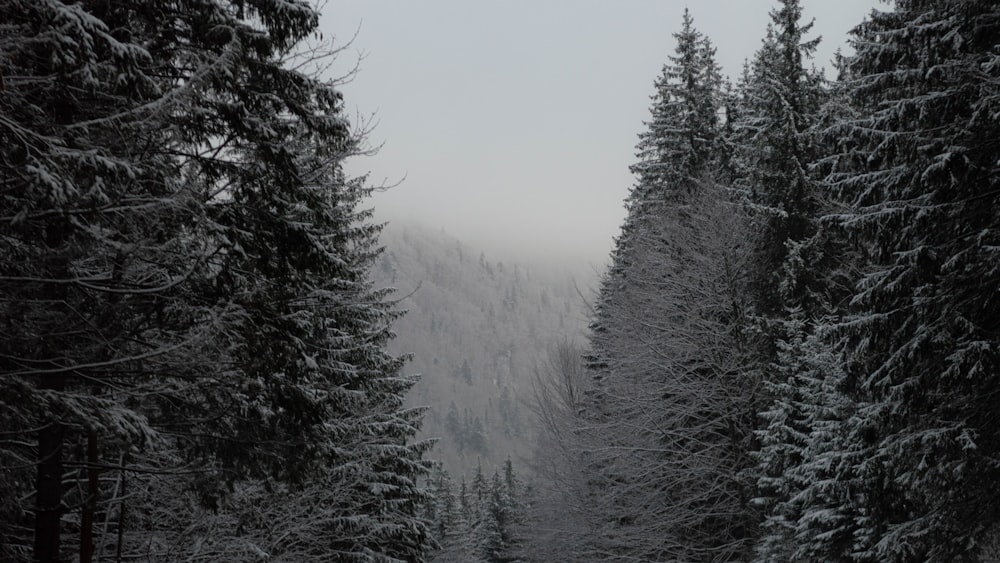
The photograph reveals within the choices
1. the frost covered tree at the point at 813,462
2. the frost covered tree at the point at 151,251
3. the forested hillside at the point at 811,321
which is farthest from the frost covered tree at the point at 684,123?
the frost covered tree at the point at 151,251

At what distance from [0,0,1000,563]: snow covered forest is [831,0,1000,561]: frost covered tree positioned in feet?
0.12

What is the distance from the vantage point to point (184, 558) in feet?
20.4

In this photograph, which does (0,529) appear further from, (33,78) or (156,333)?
(33,78)

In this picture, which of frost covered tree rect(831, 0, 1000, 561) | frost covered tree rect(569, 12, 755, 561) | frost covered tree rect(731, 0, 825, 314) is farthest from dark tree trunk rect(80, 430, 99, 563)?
frost covered tree rect(731, 0, 825, 314)

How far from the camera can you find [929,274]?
24.4ft

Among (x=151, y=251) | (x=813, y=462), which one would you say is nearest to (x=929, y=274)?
(x=813, y=462)

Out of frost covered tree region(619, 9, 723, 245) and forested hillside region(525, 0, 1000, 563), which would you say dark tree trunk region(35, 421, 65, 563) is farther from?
frost covered tree region(619, 9, 723, 245)

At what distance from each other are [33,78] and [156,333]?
2.22m

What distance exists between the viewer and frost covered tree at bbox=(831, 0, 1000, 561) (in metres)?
6.95

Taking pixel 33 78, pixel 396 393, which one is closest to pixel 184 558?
pixel 33 78

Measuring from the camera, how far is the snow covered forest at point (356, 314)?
13.6 feet

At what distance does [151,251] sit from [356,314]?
25.1 ft

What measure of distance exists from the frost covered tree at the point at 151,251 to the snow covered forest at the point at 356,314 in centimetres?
3

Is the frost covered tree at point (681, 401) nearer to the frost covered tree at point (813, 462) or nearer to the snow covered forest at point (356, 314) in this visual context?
the snow covered forest at point (356, 314)
